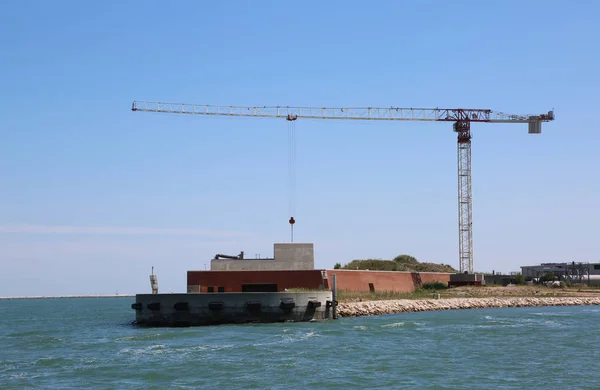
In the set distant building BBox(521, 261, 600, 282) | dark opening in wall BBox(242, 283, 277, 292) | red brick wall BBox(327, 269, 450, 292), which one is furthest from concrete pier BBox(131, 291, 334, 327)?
distant building BBox(521, 261, 600, 282)

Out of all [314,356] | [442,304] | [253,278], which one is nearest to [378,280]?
[442,304]

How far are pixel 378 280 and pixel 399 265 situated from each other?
23.2 metres

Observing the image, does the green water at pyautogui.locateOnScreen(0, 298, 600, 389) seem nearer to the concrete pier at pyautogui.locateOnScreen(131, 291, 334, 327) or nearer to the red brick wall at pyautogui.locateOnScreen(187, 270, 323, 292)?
the concrete pier at pyautogui.locateOnScreen(131, 291, 334, 327)

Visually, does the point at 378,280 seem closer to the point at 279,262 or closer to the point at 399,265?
the point at 279,262

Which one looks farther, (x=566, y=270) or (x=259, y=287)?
(x=566, y=270)

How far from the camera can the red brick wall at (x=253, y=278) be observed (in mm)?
57500

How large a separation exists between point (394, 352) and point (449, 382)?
27.7 ft

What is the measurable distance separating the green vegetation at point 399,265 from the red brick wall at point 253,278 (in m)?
25.4

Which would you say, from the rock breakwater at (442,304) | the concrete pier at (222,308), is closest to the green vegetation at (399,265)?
the rock breakwater at (442,304)

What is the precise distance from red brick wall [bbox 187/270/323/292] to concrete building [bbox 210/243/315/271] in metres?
0.88

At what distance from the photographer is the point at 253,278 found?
57.8 meters

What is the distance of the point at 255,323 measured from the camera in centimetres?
5125

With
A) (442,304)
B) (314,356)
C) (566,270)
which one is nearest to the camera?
(314,356)

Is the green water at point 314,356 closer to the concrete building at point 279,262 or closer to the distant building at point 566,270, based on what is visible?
the concrete building at point 279,262
